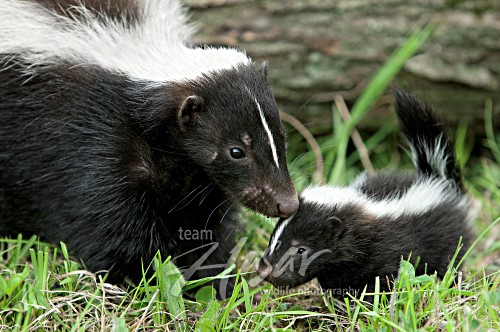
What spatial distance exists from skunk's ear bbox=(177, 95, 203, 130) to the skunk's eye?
1.05ft

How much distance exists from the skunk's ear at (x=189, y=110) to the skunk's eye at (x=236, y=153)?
1.05 feet

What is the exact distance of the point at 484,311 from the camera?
4449 mm

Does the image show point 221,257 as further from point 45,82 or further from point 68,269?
point 45,82

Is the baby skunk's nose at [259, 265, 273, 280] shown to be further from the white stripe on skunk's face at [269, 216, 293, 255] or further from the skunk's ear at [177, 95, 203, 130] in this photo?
the skunk's ear at [177, 95, 203, 130]

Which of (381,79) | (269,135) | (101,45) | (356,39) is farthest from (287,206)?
(356,39)

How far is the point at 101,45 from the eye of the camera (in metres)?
5.20

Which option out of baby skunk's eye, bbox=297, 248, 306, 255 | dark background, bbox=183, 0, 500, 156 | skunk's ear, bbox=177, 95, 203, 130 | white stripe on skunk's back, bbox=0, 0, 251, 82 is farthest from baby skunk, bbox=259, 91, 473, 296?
dark background, bbox=183, 0, 500, 156

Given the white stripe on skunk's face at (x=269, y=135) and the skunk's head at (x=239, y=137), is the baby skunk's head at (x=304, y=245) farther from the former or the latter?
the white stripe on skunk's face at (x=269, y=135)

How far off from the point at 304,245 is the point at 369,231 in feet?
1.63

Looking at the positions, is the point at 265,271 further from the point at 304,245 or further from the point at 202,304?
the point at 202,304

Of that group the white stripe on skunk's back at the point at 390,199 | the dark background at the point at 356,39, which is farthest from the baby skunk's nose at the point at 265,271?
the dark background at the point at 356,39

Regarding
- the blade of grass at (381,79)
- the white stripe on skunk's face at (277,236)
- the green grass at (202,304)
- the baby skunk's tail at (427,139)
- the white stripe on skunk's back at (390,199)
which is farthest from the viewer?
the blade of grass at (381,79)

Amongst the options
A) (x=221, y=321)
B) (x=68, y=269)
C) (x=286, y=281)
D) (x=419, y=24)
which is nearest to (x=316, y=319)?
(x=286, y=281)

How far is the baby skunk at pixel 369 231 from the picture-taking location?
508 cm
